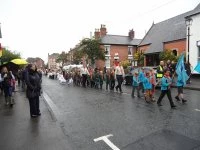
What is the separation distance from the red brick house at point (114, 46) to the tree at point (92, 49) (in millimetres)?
2558

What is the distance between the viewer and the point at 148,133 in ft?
18.8

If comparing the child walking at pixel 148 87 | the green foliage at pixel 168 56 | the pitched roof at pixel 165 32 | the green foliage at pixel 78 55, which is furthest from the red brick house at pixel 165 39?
the child walking at pixel 148 87

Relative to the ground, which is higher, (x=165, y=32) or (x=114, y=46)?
(x=165, y=32)

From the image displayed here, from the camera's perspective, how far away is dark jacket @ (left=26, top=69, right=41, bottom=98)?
7.88m

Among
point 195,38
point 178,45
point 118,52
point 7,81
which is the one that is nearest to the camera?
point 7,81

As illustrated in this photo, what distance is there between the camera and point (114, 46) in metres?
47.2

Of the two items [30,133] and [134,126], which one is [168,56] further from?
[30,133]

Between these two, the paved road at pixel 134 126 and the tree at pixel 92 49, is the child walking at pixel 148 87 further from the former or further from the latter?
the tree at pixel 92 49

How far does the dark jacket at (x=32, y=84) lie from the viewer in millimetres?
7875

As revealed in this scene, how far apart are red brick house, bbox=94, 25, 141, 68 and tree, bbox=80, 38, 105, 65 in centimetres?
256

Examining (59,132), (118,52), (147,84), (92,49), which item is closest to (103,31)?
(118,52)

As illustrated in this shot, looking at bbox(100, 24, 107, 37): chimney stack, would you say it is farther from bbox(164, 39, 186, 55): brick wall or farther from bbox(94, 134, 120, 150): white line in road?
bbox(94, 134, 120, 150): white line in road

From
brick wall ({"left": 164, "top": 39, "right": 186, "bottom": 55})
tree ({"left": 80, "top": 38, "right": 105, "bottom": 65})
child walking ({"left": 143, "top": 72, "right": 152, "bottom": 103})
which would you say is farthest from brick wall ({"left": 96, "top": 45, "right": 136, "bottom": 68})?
child walking ({"left": 143, "top": 72, "right": 152, "bottom": 103})

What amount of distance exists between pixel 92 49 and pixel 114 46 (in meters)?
6.44
